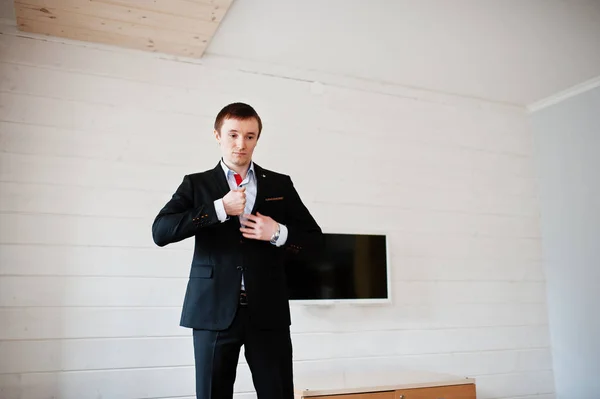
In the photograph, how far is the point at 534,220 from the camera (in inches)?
169

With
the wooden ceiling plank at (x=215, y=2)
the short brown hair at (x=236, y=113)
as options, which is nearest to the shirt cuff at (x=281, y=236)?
the short brown hair at (x=236, y=113)

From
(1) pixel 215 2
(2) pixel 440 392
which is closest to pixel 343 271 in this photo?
(2) pixel 440 392

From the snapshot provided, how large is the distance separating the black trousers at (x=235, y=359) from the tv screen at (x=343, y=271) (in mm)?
1760

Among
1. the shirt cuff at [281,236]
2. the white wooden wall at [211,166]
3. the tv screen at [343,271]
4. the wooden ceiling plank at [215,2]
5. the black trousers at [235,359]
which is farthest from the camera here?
the tv screen at [343,271]

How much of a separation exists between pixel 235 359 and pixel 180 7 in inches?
75.4

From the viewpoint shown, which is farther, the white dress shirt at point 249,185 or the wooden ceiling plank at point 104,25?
the wooden ceiling plank at point 104,25

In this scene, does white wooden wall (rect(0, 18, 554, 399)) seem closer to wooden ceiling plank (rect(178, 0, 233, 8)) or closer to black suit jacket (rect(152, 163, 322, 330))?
wooden ceiling plank (rect(178, 0, 233, 8))

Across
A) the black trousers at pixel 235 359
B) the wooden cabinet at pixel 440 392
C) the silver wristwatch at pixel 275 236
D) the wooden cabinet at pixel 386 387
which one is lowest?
the wooden cabinet at pixel 440 392

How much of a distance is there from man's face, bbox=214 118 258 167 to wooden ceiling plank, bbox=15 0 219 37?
150 cm

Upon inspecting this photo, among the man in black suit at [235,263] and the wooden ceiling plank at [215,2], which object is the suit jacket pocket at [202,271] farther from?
the wooden ceiling plank at [215,2]

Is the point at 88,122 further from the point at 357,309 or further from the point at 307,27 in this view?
the point at 357,309

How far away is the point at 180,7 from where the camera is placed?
2.74 meters

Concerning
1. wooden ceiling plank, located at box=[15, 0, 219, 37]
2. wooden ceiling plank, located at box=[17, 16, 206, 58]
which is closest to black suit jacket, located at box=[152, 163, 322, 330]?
wooden ceiling plank, located at box=[15, 0, 219, 37]

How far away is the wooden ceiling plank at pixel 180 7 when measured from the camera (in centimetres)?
268
